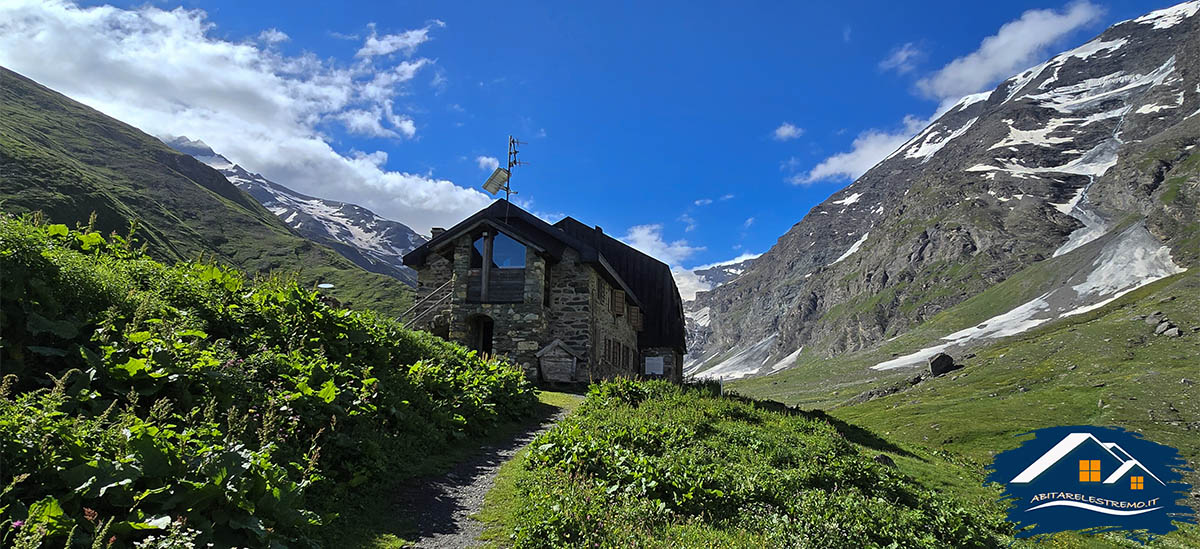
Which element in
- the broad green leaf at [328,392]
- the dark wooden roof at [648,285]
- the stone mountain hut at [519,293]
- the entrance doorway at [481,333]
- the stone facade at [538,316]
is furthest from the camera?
the dark wooden roof at [648,285]

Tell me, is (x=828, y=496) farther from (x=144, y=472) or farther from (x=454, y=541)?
(x=144, y=472)

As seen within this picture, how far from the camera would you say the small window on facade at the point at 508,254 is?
28047 millimetres

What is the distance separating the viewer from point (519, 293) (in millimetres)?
27672

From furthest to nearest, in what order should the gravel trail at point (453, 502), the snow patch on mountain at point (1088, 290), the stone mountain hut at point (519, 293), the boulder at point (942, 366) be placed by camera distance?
the snow patch on mountain at point (1088, 290) → the boulder at point (942, 366) → the stone mountain hut at point (519, 293) → the gravel trail at point (453, 502)

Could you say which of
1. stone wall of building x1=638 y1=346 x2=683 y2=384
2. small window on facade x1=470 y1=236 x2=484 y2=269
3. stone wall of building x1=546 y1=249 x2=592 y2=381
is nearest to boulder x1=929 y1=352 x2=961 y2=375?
stone wall of building x1=638 y1=346 x2=683 y2=384

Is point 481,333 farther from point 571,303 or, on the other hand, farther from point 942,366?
point 942,366

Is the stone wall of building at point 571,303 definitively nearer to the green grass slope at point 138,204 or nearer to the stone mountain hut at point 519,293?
the stone mountain hut at point 519,293

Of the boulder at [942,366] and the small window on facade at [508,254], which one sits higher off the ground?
the small window on facade at [508,254]

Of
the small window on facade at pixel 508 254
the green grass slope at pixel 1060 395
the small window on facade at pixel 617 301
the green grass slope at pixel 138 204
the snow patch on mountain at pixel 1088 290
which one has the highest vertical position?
the green grass slope at pixel 138 204

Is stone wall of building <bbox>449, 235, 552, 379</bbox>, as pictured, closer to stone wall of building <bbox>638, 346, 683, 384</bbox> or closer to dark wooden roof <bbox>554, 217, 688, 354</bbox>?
dark wooden roof <bbox>554, 217, 688, 354</bbox>

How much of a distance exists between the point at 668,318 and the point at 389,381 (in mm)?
32852

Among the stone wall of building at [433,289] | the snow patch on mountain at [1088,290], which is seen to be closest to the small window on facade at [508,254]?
the stone wall of building at [433,289]

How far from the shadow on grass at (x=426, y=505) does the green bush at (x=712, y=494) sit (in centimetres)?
76

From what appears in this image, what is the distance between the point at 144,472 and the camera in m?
4.99
